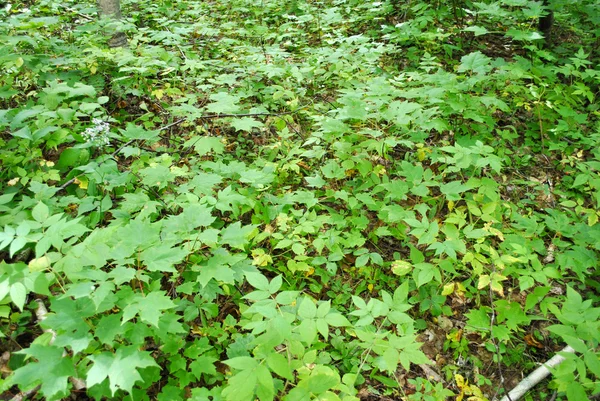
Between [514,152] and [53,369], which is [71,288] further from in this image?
[514,152]

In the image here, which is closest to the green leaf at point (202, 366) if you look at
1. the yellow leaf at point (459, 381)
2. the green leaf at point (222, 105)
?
the yellow leaf at point (459, 381)

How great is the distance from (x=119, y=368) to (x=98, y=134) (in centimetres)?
240

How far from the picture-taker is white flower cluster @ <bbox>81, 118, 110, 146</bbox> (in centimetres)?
322

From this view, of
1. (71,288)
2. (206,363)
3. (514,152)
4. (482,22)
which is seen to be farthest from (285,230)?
(482,22)

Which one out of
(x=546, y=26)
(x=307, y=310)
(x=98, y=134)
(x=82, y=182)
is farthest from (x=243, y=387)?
(x=546, y=26)

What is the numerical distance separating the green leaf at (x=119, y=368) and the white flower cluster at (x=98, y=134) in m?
2.23

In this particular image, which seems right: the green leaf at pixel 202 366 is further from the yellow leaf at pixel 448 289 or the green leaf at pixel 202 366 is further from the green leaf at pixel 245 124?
the green leaf at pixel 245 124

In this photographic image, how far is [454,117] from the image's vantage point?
431 cm

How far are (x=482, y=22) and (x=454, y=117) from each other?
3.21 meters

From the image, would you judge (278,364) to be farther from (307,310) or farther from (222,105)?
(222,105)

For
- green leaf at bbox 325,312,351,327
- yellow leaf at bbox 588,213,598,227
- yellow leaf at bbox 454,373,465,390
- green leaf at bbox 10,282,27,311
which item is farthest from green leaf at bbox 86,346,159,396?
yellow leaf at bbox 588,213,598,227

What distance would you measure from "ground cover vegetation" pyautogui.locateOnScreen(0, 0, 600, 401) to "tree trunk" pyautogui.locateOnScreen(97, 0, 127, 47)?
291 mm

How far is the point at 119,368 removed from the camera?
5.32 ft

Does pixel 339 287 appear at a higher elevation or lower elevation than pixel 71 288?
lower
